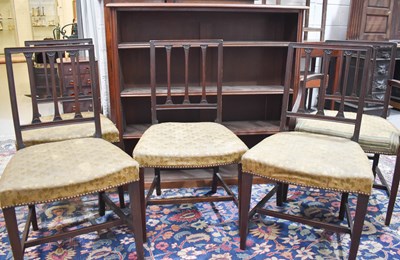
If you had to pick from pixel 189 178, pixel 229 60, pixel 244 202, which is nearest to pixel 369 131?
pixel 244 202

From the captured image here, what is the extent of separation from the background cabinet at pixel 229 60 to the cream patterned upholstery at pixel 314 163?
702 mm

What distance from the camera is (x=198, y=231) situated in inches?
76.3

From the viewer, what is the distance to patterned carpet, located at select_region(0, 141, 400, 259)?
5.73 feet

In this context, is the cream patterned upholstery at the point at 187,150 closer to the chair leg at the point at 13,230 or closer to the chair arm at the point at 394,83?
the chair leg at the point at 13,230

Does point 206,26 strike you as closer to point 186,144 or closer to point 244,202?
point 186,144

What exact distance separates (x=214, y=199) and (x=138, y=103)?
98 cm

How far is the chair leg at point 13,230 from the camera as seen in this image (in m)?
1.36

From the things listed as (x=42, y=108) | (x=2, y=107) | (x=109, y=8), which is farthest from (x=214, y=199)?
(x=2, y=107)

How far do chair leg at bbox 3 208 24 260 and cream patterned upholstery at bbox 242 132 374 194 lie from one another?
0.98 meters

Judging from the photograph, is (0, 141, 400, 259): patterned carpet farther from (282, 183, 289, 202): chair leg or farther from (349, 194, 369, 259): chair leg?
(349, 194, 369, 259): chair leg

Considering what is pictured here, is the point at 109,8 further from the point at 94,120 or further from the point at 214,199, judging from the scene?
the point at 214,199

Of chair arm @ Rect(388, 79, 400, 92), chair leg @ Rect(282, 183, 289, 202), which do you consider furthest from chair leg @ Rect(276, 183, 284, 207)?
chair arm @ Rect(388, 79, 400, 92)

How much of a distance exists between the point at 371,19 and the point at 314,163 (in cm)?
319

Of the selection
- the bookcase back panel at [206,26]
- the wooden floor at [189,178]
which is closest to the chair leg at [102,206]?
the wooden floor at [189,178]
